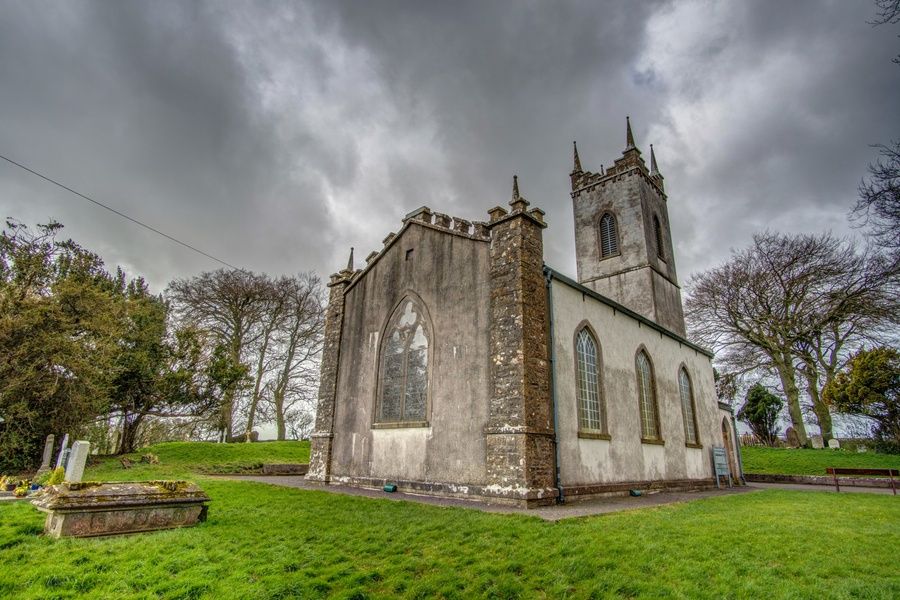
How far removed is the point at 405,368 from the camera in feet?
44.8

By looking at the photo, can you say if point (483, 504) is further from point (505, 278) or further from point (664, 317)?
point (664, 317)

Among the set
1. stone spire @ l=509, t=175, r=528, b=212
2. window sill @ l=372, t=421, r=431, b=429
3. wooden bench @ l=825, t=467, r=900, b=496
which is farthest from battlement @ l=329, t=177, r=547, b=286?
wooden bench @ l=825, t=467, r=900, b=496

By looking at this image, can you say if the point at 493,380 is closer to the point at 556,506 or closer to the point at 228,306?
the point at 556,506

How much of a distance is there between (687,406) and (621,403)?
254 inches

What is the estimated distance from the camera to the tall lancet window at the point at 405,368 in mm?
13070

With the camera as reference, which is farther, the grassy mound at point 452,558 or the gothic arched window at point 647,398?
the gothic arched window at point 647,398

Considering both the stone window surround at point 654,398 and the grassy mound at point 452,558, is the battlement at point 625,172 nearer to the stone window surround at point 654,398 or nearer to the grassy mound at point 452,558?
the stone window surround at point 654,398

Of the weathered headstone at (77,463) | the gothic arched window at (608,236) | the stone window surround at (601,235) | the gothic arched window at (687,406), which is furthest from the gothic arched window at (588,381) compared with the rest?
the gothic arched window at (608,236)

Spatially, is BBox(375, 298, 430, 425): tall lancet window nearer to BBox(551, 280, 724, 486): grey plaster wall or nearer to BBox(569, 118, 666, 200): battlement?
BBox(551, 280, 724, 486): grey plaster wall

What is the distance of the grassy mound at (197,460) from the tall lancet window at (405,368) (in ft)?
23.1

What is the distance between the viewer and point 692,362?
20.0m

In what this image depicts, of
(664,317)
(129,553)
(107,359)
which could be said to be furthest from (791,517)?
(107,359)

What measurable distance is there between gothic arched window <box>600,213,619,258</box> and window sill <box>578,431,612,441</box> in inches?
593

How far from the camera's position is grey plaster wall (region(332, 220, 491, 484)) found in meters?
11.6
